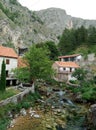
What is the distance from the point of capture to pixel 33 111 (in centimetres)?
4169

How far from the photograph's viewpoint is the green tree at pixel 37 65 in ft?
188

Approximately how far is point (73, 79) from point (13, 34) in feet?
181

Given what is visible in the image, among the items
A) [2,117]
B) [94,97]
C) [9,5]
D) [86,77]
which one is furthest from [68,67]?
[9,5]

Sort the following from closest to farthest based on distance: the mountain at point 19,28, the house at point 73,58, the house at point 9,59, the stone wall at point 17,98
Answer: the stone wall at point 17,98 → the house at point 9,59 → the house at point 73,58 → the mountain at point 19,28

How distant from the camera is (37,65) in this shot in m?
56.9

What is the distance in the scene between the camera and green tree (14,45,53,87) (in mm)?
57156

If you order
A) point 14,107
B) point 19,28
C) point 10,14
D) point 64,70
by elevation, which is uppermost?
point 10,14

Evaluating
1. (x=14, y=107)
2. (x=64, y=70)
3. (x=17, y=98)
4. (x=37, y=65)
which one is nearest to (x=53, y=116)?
(x=14, y=107)

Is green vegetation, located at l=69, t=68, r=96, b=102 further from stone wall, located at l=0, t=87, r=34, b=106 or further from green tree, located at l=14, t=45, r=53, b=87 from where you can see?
stone wall, located at l=0, t=87, r=34, b=106

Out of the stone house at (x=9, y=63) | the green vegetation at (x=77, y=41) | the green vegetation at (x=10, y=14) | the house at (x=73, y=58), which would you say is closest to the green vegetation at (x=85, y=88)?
the stone house at (x=9, y=63)

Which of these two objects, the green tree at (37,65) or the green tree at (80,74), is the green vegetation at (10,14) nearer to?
the green tree at (80,74)

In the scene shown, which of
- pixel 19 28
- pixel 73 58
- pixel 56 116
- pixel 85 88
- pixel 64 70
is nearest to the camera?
pixel 56 116

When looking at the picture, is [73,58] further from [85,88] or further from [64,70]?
[85,88]

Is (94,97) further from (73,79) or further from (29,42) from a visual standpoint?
(29,42)
